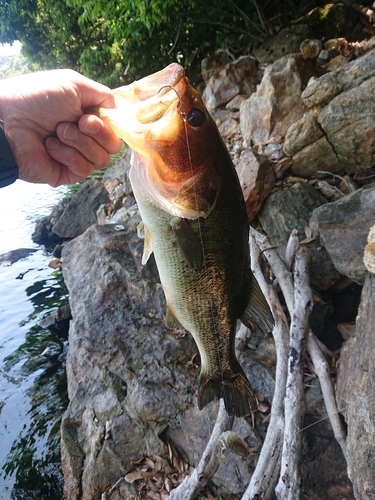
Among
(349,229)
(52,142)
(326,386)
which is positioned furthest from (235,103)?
(52,142)

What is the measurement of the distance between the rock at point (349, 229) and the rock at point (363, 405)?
0.63m

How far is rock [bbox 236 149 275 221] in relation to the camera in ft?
16.9

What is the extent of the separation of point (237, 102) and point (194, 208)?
328 inches

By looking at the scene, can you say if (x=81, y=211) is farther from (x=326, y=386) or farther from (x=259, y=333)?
(x=326, y=386)

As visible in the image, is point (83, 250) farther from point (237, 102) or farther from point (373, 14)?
point (373, 14)

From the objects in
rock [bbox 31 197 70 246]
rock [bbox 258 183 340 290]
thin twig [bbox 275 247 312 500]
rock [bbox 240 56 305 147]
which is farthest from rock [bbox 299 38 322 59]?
rock [bbox 31 197 70 246]

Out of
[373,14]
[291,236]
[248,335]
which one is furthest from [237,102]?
[248,335]

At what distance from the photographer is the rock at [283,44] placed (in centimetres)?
969

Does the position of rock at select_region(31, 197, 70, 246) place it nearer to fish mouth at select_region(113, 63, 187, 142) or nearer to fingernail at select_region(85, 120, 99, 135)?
fingernail at select_region(85, 120, 99, 135)

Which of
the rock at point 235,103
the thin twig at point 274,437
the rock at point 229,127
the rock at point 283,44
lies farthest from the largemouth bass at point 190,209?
the rock at point 283,44

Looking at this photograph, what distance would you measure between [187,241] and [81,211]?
12.1 meters

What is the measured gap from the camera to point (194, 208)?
73.0 inches

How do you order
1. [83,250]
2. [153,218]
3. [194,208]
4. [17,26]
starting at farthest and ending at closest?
[17,26] < [83,250] < [153,218] < [194,208]

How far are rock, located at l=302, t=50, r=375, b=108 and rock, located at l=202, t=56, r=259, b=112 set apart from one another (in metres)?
4.58
